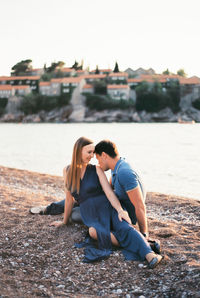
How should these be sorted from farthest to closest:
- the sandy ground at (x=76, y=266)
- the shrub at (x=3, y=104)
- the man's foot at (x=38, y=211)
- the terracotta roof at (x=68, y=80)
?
the shrub at (x=3, y=104) → the terracotta roof at (x=68, y=80) → the man's foot at (x=38, y=211) → the sandy ground at (x=76, y=266)

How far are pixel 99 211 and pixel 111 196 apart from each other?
263 mm

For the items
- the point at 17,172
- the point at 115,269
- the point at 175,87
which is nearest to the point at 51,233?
the point at 115,269

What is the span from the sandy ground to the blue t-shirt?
0.56 meters

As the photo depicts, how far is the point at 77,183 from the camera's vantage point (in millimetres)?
4242

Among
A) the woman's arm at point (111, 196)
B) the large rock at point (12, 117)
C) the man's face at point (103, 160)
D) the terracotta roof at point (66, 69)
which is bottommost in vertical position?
the large rock at point (12, 117)

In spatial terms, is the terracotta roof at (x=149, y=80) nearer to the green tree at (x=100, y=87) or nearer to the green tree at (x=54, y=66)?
the green tree at (x=100, y=87)

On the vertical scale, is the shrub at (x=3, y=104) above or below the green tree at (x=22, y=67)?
below

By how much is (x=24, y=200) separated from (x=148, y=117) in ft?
246

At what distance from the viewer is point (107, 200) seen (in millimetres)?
4227

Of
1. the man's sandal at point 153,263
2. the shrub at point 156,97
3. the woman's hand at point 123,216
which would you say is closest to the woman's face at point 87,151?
the woman's hand at point 123,216

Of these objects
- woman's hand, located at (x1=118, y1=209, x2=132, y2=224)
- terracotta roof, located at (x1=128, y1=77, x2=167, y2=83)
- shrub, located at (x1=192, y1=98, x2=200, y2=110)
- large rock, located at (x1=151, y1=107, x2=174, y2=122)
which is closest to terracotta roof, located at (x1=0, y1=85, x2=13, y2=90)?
terracotta roof, located at (x1=128, y1=77, x2=167, y2=83)

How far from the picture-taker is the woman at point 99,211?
3.86 meters

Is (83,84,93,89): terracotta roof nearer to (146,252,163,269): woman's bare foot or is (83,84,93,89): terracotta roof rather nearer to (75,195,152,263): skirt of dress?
(75,195,152,263): skirt of dress

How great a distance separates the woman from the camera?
3861 mm
